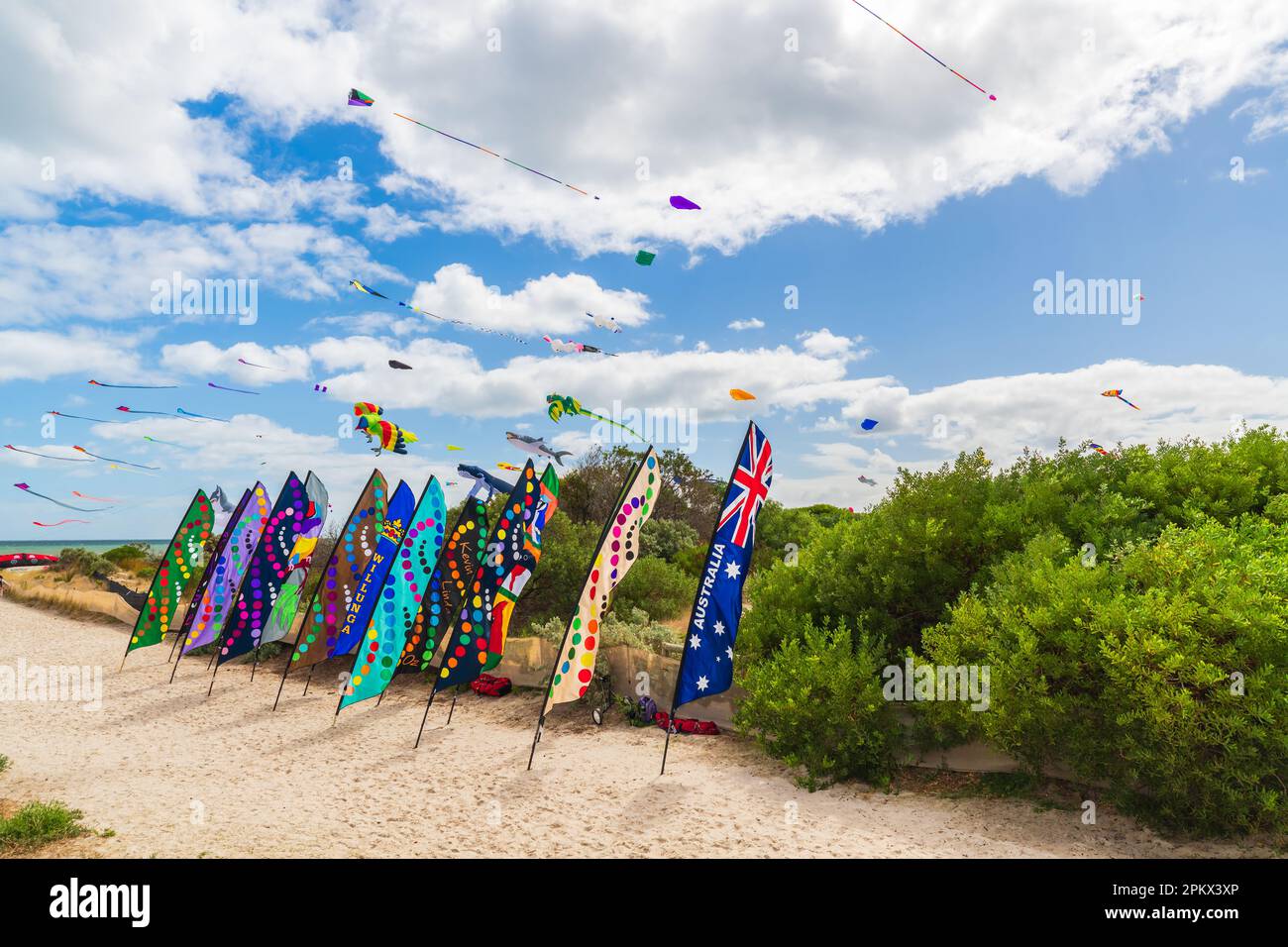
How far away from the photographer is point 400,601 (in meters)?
13.5

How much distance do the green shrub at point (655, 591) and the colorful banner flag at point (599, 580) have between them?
8448 millimetres

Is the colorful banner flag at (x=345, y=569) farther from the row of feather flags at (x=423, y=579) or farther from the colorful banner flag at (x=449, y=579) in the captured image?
the colorful banner flag at (x=449, y=579)

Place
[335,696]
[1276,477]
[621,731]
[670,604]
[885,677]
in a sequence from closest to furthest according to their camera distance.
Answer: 1. [885,677]
2. [1276,477]
3. [621,731]
4. [335,696]
5. [670,604]

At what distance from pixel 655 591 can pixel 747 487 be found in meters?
10.8

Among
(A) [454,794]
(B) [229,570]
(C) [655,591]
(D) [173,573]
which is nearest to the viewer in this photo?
(A) [454,794]

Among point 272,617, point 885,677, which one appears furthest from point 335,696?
point 885,677

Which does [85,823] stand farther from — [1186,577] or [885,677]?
[1186,577]

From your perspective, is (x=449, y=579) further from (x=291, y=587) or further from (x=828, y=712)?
(x=828, y=712)

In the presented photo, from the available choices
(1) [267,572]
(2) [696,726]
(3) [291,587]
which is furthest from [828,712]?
(1) [267,572]

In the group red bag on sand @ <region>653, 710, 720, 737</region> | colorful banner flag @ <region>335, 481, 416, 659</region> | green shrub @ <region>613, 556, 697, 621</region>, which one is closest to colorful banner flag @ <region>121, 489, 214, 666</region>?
colorful banner flag @ <region>335, 481, 416, 659</region>

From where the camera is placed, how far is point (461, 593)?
14352 mm

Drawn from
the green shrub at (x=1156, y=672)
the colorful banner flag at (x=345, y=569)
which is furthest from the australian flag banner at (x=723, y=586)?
the colorful banner flag at (x=345, y=569)

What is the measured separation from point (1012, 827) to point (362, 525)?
13.8m

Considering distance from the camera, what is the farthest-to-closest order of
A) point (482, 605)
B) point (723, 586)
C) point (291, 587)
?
point (291, 587), point (482, 605), point (723, 586)
